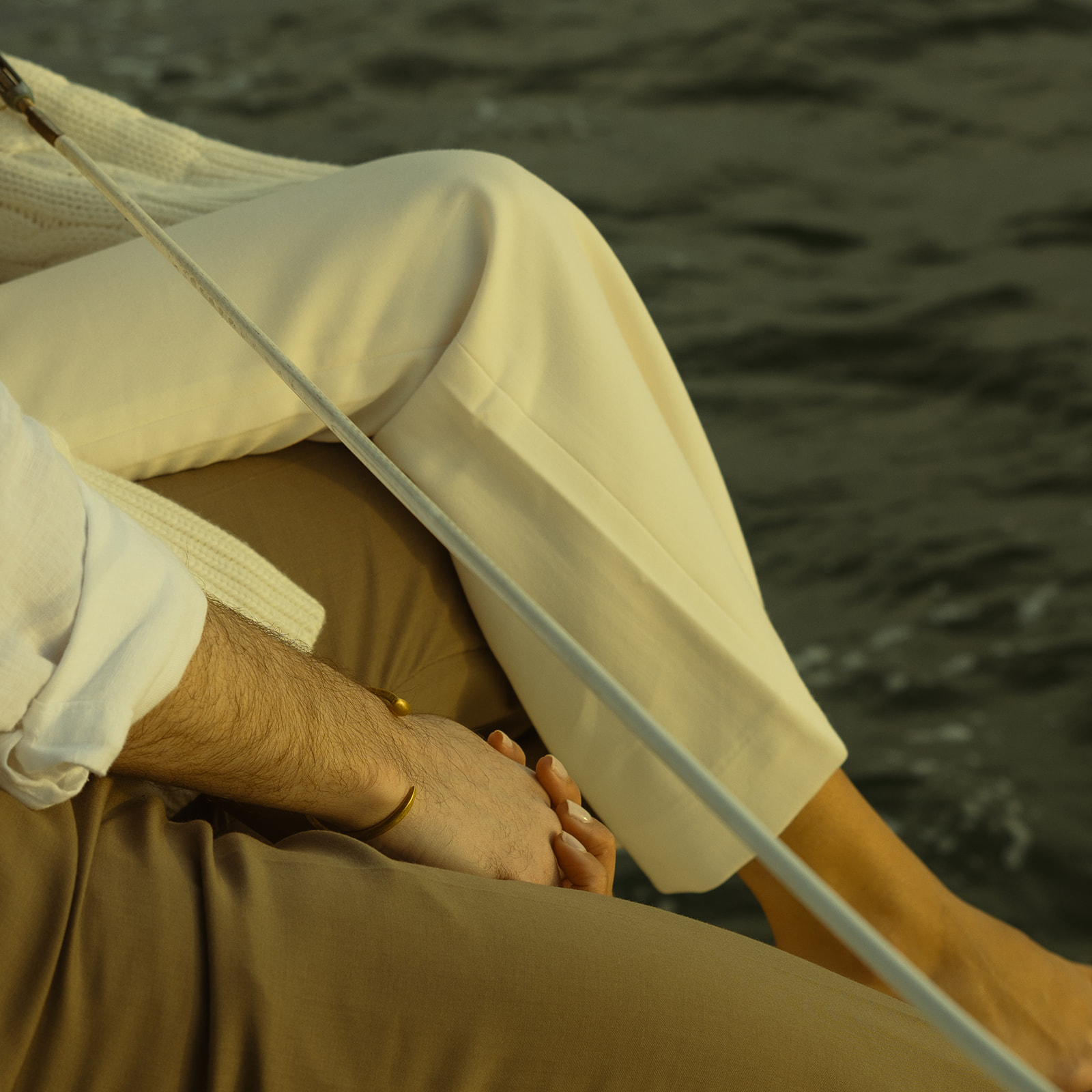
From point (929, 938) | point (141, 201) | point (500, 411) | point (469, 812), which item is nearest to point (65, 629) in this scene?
point (469, 812)

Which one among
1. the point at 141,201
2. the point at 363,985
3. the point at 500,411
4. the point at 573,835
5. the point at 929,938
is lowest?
the point at 929,938

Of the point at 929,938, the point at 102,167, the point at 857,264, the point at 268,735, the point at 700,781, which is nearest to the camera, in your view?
the point at 700,781

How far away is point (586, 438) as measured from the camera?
0.86 m

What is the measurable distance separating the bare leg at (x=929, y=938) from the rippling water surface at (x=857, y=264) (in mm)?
244

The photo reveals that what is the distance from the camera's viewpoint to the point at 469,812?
0.72m

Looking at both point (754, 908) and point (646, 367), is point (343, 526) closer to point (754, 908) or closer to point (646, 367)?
point (646, 367)

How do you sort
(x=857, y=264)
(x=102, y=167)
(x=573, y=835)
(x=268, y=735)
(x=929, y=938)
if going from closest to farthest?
(x=268, y=735)
(x=573, y=835)
(x=929, y=938)
(x=102, y=167)
(x=857, y=264)

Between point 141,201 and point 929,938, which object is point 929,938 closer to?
point 929,938

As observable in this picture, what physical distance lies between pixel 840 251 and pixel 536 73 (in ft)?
3.23

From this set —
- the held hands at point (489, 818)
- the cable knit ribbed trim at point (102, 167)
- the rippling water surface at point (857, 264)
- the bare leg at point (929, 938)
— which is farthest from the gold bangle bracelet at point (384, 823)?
the rippling water surface at point (857, 264)

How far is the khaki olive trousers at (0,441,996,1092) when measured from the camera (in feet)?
1.72

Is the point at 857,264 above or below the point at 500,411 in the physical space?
below

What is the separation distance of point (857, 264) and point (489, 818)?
173 cm

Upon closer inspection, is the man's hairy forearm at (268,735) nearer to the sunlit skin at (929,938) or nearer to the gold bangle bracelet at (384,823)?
the gold bangle bracelet at (384,823)
